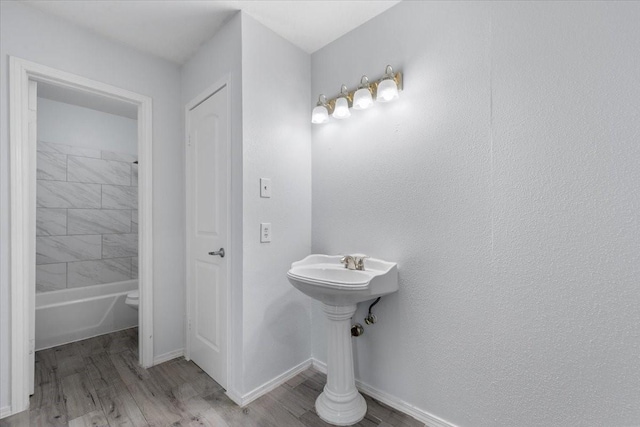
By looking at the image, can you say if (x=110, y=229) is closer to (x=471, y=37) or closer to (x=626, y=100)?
(x=471, y=37)

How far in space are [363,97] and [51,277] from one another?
3.20 metres

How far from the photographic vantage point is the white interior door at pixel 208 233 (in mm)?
1878

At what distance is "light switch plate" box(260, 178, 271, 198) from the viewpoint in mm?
1793

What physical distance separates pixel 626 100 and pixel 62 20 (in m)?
2.93

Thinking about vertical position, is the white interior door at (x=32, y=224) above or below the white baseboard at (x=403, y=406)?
Answer: above

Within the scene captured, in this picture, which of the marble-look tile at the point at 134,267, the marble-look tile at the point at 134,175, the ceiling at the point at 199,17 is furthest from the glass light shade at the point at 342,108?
the marble-look tile at the point at 134,267

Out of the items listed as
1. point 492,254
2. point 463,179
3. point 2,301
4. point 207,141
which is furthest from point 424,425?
point 2,301

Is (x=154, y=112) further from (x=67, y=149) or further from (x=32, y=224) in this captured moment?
(x=67, y=149)

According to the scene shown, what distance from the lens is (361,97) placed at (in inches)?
65.1

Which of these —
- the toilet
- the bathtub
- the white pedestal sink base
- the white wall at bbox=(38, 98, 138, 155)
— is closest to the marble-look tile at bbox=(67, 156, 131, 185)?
the white wall at bbox=(38, 98, 138, 155)

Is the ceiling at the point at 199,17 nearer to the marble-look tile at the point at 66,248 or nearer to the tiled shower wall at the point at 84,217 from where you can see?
the tiled shower wall at the point at 84,217

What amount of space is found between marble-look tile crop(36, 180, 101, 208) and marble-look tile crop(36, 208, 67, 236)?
2.2 inches

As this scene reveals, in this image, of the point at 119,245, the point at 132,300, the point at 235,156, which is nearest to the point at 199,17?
the point at 235,156

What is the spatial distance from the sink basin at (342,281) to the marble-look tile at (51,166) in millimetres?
2641
